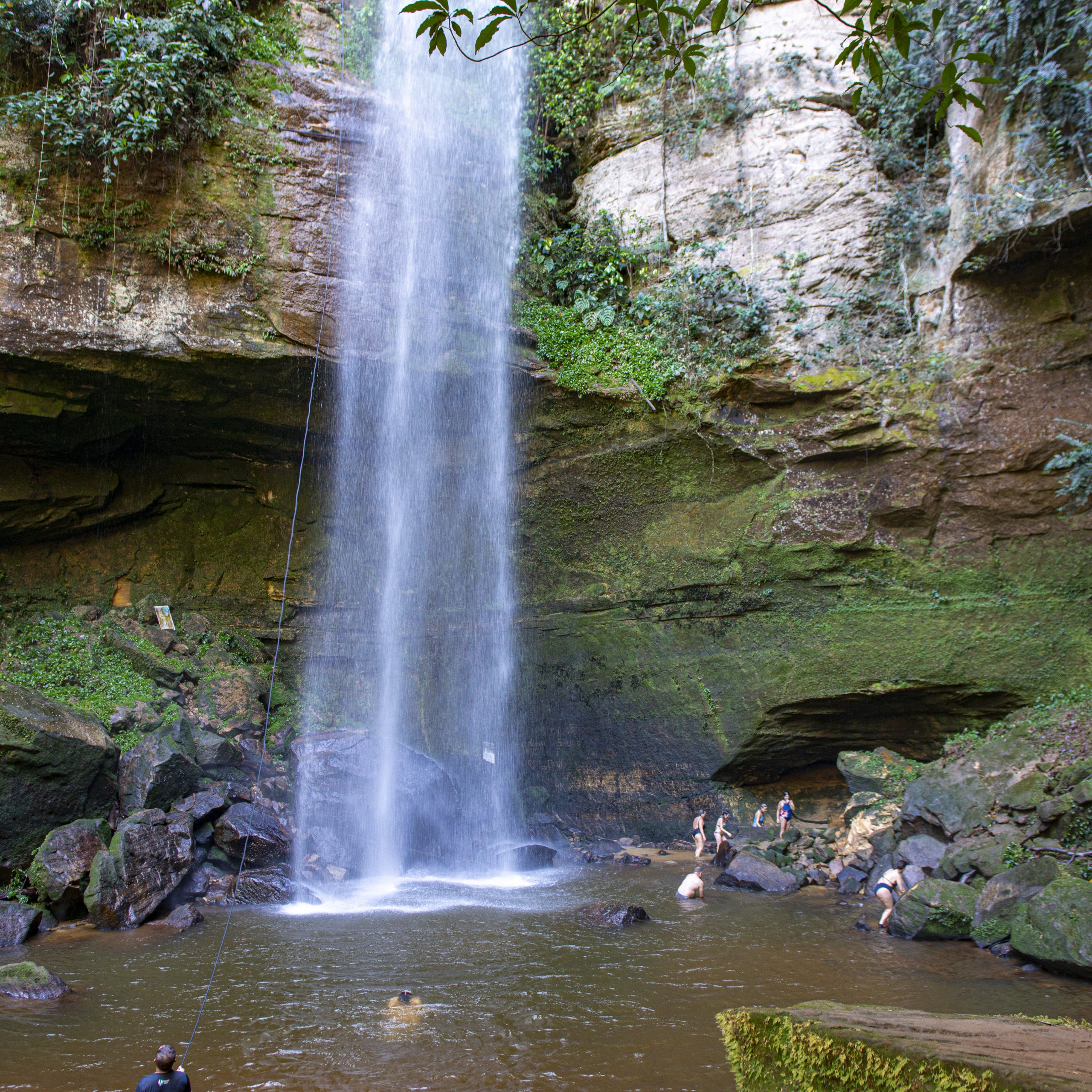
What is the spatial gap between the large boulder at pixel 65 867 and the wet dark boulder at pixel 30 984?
1836 mm

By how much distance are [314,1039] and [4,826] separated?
4692 mm

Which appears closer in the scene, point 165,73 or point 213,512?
point 165,73

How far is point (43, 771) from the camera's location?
7.45m

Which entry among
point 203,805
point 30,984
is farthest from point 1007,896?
point 203,805

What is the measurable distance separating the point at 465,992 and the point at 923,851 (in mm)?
5584

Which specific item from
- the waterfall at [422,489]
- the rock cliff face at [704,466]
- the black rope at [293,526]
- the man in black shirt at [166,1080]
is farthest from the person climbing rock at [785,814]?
the man in black shirt at [166,1080]

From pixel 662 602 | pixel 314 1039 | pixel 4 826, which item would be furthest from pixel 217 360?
pixel 314 1039

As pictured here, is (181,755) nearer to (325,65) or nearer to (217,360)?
(217,360)

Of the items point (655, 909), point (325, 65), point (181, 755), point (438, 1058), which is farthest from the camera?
point (325, 65)

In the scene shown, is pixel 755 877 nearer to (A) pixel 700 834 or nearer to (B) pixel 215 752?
(A) pixel 700 834

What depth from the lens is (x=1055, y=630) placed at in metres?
9.59

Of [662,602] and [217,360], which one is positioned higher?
[217,360]

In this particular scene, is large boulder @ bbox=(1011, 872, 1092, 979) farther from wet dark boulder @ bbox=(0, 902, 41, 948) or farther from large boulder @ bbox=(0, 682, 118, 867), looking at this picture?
large boulder @ bbox=(0, 682, 118, 867)

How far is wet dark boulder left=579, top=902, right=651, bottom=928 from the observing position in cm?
695
